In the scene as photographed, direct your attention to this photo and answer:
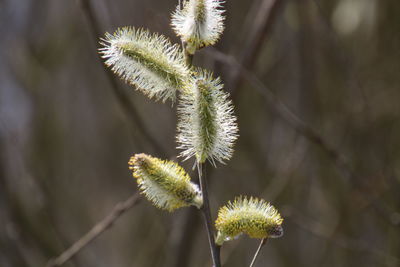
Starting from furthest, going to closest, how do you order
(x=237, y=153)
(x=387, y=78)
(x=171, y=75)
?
(x=237, y=153) < (x=387, y=78) < (x=171, y=75)

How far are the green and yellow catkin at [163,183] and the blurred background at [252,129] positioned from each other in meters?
1.29

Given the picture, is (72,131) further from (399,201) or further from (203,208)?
(203,208)

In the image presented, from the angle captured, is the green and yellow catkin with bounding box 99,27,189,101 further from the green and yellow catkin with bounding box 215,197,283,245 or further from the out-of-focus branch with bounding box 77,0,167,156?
the out-of-focus branch with bounding box 77,0,167,156

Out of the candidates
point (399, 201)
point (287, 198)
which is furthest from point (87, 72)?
point (399, 201)

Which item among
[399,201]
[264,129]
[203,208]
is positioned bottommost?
[203,208]

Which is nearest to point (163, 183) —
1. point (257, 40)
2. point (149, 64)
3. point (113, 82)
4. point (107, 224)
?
point (149, 64)

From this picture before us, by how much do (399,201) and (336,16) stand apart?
3.78 feet

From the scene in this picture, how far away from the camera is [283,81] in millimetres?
3555

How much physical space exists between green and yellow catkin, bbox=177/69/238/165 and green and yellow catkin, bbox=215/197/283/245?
0.38ft

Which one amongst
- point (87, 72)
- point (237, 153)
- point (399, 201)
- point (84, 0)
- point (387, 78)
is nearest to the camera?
point (84, 0)

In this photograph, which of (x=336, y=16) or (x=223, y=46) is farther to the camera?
(x=336, y=16)

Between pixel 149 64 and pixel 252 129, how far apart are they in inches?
98.5

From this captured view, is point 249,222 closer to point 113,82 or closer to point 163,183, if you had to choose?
point 163,183

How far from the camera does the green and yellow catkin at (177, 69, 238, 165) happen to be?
39.1 inches
